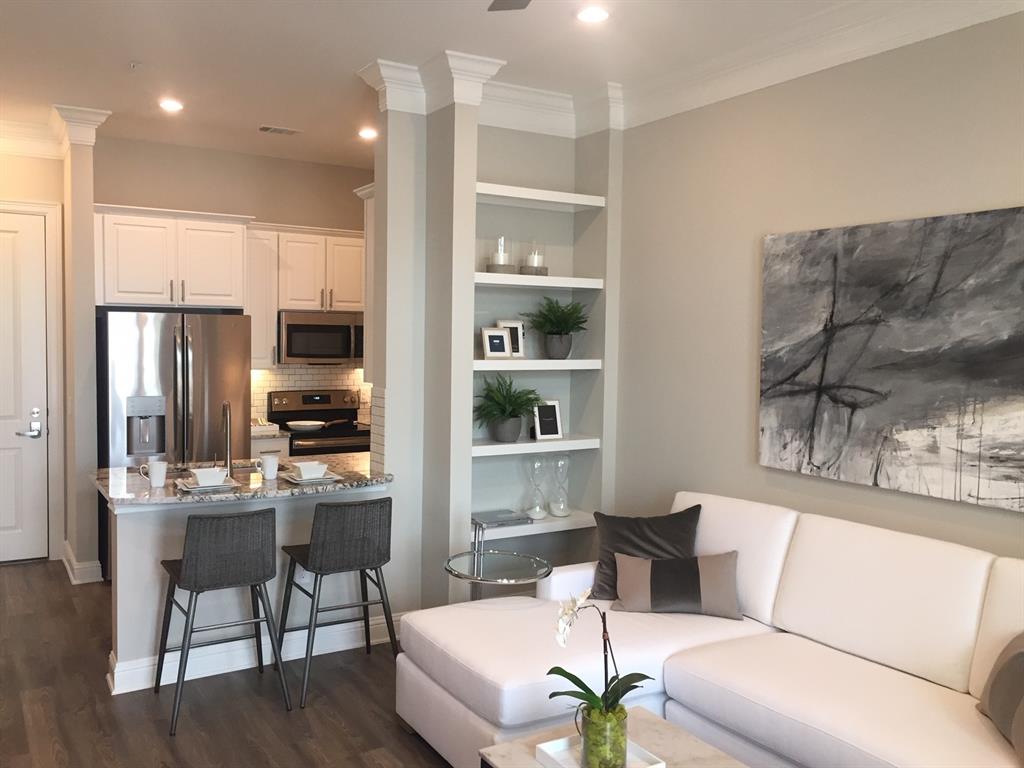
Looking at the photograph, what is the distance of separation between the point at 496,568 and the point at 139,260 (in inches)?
135

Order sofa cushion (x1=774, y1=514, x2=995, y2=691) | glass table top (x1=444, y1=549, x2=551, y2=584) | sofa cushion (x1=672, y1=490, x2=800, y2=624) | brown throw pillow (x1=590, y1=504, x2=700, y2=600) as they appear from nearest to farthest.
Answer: sofa cushion (x1=774, y1=514, x2=995, y2=691) < sofa cushion (x1=672, y1=490, x2=800, y2=624) < glass table top (x1=444, y1=549, x2=551, y2=584) < brown throw pillow (x1=590, y1=504, x2=700, y2=600)

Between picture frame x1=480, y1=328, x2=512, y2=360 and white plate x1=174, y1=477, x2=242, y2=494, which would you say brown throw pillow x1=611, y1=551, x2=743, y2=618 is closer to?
picture frame x1=480, y1=328, x2=512, y2=360

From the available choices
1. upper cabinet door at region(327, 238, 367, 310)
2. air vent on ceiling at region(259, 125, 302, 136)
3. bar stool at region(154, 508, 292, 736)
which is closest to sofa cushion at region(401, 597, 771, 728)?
bar stool at region(154, 508, 292, 736)

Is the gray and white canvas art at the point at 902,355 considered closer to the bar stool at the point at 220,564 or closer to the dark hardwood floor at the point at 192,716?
the dark hardwood floor at the point at 192,716

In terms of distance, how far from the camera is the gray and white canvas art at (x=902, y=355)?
116 inches

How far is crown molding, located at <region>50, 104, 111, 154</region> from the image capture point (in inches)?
199

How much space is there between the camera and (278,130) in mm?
5492

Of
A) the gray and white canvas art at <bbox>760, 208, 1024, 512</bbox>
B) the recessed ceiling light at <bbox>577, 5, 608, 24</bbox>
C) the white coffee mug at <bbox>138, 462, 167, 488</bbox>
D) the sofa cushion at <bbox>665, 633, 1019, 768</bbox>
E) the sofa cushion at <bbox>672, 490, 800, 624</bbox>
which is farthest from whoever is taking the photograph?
the white coffee mug at <bbox>138, 462, 167, 488</bbox>

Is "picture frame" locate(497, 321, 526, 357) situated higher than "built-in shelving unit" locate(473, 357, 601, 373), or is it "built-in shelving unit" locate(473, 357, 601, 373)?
"picture frame" locate(497, 321, 526, 357)

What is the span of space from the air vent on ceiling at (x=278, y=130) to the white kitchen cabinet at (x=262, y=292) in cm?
85

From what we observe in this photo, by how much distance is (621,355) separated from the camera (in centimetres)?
474

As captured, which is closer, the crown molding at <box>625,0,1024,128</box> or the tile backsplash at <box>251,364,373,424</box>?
the crown molding at <box>625,0,1024,128</box>

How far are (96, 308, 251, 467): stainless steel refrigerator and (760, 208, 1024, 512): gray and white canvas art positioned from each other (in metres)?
3.45

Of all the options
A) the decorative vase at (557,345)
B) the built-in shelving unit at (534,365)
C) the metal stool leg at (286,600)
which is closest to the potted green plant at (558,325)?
the decorative vase at (557,345)
